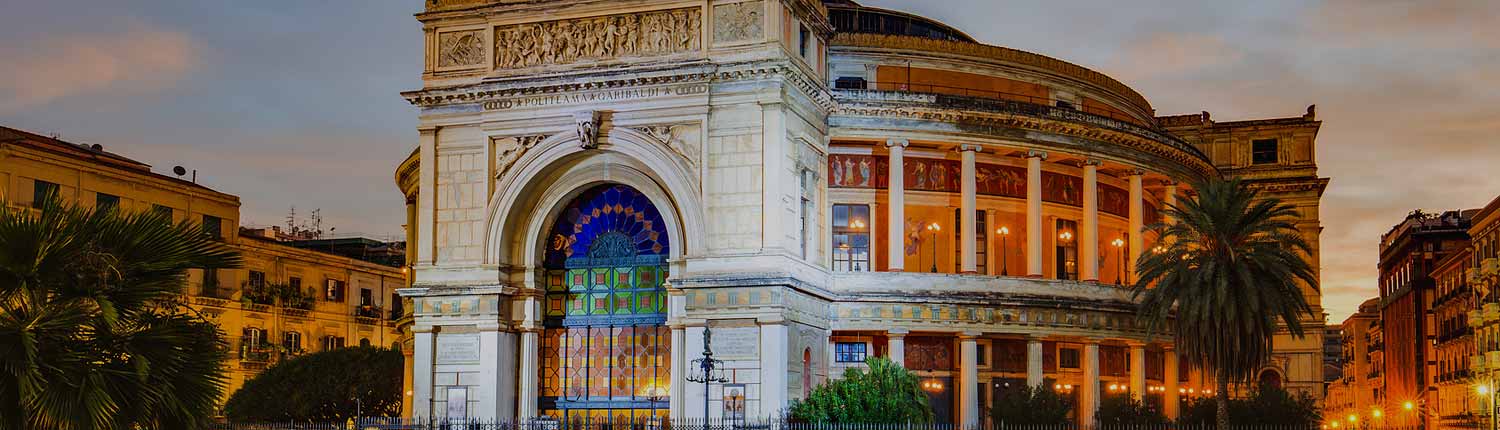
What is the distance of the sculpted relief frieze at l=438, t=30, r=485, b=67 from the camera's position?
53406mm

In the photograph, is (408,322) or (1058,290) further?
(408,322)

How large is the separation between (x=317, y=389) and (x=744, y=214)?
2221cm

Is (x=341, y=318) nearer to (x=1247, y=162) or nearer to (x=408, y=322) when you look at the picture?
(x=408, y=322)

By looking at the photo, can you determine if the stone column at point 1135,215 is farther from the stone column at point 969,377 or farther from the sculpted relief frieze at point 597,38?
the sculpted relief frieze at point 597,38

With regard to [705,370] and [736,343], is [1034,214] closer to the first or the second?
[736,343]

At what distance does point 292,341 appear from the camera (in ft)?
279

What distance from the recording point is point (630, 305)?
53625mm

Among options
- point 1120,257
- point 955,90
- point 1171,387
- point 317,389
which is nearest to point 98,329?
point 955,90

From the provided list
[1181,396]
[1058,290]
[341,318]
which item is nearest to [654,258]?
[1058,290]

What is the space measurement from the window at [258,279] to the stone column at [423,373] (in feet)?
105

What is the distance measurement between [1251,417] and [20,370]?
41.0m

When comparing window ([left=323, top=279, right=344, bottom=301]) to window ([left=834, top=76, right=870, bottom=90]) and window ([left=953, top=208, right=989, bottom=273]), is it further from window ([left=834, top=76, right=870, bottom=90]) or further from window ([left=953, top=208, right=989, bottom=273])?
window ([left=953, top=208, right=989, bottom=273])

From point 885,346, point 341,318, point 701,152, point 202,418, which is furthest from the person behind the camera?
point 341,318

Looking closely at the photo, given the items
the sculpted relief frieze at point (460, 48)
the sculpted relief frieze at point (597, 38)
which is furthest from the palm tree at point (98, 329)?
the sculpted relief frieze at point (460, 48)
